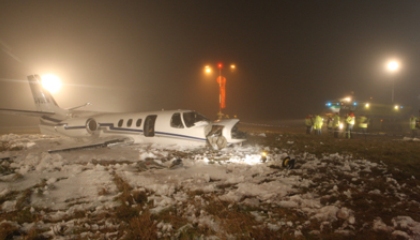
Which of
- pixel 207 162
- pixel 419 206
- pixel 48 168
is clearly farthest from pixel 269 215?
pixel 48 168

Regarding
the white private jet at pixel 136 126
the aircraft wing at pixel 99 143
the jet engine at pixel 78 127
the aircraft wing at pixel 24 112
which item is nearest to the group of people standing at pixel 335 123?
the white private jet at pixel 136 126

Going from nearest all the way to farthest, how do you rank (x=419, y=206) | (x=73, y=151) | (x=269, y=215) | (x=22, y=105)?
(x=269, y=215), (x=419, y=206), (x=73, y=151), (x=22, y=105)

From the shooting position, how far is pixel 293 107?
229 feet

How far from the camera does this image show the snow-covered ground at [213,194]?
4.04m

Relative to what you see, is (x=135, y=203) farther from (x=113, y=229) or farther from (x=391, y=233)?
(x=391, y=233)

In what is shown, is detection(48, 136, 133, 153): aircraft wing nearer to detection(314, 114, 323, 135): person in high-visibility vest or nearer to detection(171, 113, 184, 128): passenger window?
detection(171, 113, 184, 128): passenger window

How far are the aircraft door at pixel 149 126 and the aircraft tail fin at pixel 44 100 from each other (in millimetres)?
7505

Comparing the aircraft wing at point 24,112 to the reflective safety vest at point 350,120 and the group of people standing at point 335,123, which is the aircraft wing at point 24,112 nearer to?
the group of people standing at point 335,123

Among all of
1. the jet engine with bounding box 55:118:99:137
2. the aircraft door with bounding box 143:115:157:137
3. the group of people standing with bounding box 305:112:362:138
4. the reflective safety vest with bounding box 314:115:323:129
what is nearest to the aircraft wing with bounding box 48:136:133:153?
the aircraft door with bounding box 143:115:157:137

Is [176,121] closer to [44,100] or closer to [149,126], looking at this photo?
[149,126]

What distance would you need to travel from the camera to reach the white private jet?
10625 millimetres

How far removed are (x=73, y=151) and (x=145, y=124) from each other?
331cm

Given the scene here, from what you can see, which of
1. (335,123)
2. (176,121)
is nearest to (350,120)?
(335,123)

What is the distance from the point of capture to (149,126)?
12297mm
